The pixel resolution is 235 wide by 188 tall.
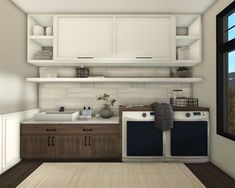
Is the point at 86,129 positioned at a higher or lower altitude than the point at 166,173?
higher

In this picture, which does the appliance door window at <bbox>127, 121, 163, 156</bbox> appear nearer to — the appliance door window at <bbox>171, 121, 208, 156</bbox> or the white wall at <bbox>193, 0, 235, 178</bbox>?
the appliance door window at <bbox>171, 121, 208, 156</bbox>

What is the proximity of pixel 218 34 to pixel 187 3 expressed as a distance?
2.31 ft

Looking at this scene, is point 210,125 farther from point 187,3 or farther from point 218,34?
point 187,3

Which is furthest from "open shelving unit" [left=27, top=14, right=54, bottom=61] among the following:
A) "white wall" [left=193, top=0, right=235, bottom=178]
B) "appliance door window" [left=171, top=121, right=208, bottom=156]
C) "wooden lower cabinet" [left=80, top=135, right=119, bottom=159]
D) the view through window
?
the view through window

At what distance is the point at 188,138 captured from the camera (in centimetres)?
354

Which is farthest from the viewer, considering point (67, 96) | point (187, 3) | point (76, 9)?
point (67, 96)

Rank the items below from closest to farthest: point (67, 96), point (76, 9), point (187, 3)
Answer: point (187, 3), point (76, 9), point (67, 96)

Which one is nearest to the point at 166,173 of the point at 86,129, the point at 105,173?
the point at 105,173

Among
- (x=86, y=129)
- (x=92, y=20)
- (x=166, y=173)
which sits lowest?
(x=166, y=173)

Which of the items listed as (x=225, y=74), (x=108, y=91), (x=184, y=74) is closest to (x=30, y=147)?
(x=108, y=91)

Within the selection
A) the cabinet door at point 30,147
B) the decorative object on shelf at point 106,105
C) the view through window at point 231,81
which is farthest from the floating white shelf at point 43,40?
A: the view through window at point 231,81

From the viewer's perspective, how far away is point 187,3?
3.47 meters

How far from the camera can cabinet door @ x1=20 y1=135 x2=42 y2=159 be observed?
3613 millimetres

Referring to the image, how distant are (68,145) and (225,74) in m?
2.63
